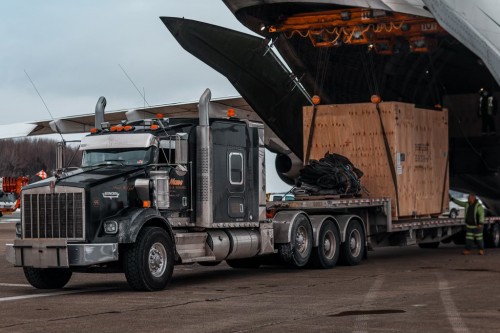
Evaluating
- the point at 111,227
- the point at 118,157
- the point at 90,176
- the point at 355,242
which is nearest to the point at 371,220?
the point at 355,242

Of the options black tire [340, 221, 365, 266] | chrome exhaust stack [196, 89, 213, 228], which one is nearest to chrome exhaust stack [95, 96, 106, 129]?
chrome exhaust stack [196, 89, 213, 228]

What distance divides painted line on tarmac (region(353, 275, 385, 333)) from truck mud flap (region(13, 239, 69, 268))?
446 centimetres

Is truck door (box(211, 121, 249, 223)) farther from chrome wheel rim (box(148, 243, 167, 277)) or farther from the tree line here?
the tree line

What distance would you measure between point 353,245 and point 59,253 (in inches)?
305

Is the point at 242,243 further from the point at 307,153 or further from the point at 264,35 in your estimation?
the point at 264,35

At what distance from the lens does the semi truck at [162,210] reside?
14.8 m

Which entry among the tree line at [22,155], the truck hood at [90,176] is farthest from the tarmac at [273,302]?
the tree line at [22,155]

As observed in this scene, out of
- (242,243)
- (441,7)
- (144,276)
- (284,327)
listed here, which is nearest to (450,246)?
(441,7)

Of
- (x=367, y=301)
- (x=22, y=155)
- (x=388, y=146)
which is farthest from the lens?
(x=22, y=155)

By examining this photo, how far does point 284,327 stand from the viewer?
10.5 m

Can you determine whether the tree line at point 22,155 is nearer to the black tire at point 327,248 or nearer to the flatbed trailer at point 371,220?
the flatbed trailer at point 371,220

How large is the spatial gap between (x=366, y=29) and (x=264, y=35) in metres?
3.58

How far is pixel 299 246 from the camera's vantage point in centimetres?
1888

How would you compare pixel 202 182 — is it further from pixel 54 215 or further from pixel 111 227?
pixel 54 215
